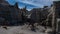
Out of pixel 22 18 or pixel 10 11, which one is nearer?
pixel 10 11

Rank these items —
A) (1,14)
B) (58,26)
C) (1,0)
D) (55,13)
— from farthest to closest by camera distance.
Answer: (1,0) → (1,14) → (55,13) → (58,26)

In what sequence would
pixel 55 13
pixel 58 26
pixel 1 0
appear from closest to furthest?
pixel 58 26 → pixel 55 13 → pixel 1 0

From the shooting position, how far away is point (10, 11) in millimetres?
13133

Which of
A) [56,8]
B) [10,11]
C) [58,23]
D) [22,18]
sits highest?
[56,8]

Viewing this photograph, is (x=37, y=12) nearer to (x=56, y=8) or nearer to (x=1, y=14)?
(x=1, y=14)

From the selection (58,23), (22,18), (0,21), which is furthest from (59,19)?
(22,18)

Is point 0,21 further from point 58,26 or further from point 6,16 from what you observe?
point 58,26

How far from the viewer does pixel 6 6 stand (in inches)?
502

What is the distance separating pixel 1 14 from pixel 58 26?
8.08 meters

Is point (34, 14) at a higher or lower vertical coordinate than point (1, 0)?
lower

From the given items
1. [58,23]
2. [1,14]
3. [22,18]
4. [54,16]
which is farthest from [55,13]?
[22,18]

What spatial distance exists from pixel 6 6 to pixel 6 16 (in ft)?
3.13

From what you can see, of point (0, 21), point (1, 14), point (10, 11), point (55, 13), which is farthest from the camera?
point (10, 11)

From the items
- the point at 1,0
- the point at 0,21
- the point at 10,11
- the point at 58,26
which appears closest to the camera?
the point at 58,26
